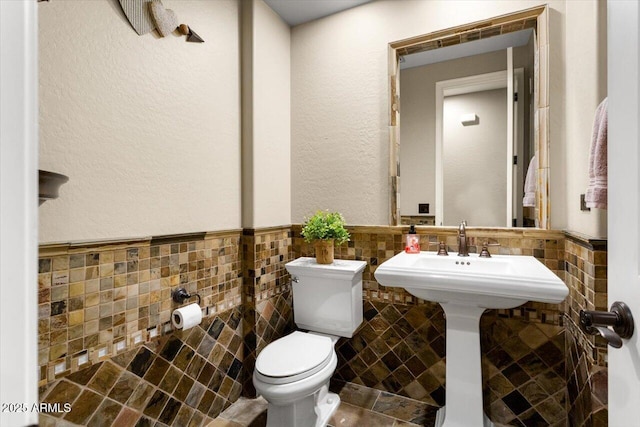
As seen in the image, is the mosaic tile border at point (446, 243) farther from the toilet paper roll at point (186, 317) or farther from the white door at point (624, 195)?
the white door at point (624, 195)

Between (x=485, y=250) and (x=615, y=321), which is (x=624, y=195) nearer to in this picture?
(x=615, y=321)

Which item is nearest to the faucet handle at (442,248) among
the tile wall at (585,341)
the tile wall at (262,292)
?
the tile wall at (585,341)

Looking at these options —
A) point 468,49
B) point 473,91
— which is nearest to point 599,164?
point 473,91

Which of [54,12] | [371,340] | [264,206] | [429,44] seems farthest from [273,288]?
[429,44]

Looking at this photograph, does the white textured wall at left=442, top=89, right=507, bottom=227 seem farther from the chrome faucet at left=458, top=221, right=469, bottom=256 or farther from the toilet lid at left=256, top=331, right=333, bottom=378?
the toilet lid at left=256, top=331, right=333, bottom=378

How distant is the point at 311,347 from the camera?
5.39 ft

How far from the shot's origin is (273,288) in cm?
207

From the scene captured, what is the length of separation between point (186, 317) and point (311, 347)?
0.65m

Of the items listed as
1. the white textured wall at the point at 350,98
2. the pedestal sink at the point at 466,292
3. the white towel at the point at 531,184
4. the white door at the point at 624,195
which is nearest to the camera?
the white door at the point at 624,195

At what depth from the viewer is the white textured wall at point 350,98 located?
1.91m

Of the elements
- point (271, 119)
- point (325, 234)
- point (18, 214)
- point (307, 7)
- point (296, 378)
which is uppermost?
point (307, 7)

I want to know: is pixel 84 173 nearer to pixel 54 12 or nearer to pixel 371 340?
pixel 54 12

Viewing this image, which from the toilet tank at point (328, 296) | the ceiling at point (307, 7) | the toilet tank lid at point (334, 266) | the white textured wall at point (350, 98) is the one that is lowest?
the toilet tank at point (328, 296)

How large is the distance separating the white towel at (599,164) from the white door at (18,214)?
1414 millimetres
